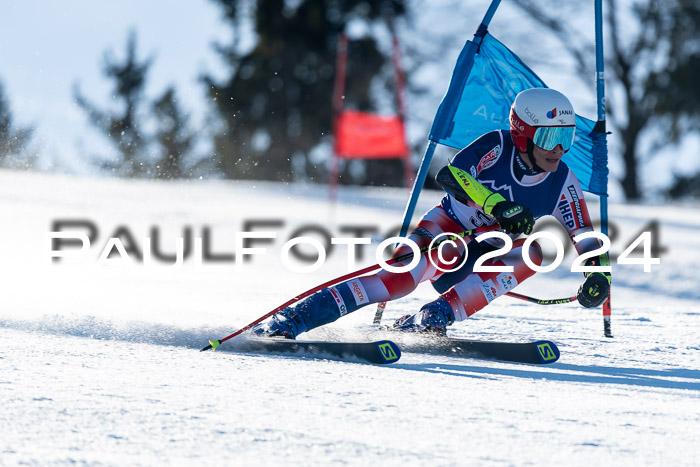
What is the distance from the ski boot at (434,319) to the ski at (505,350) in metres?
0.15

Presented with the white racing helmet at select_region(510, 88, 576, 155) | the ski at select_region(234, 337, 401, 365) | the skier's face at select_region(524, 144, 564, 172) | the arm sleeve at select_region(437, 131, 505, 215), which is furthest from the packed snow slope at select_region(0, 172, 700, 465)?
the white racing helmet at select_region(510, 88, 576, 155)

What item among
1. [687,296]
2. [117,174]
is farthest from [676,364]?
[117,174]

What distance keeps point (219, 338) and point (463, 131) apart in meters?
1.94

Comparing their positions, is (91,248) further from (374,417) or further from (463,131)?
(374,417)

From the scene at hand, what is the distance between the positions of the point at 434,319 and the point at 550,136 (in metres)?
0.98

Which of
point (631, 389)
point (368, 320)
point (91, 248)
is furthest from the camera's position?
point (91, 248)

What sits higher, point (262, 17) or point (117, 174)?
point (262, 17)

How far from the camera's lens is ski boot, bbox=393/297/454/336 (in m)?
4.28

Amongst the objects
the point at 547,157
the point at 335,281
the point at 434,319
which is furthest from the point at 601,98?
the point at 335,281

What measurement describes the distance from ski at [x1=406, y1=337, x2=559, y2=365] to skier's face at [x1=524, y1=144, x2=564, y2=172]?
85 centimetres

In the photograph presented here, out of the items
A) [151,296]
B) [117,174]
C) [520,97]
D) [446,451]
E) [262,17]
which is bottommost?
[446,451]

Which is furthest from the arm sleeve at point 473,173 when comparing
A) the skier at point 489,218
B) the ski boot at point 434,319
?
the ski boot at point 434,319

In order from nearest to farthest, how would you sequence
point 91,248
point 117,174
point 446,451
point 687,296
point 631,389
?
point 446,451
point 631,389
point 687,296
point 91,248
point 117,174

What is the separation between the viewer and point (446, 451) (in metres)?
2.38
